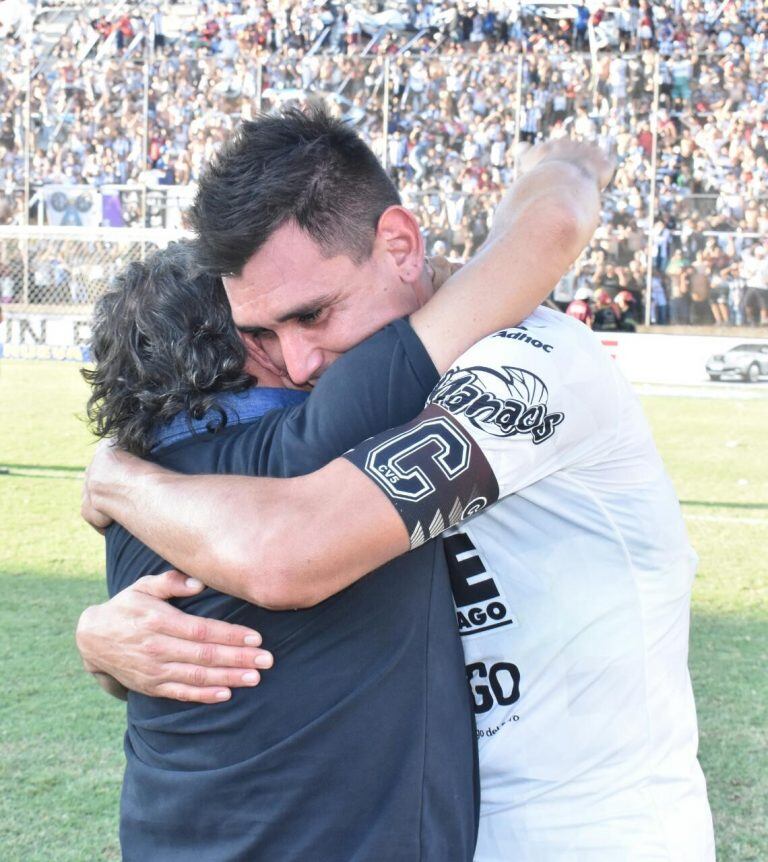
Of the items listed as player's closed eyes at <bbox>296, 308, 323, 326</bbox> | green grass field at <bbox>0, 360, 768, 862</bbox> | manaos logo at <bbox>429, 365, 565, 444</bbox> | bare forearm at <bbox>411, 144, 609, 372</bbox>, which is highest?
bare forearm at <bbox>411, 144, 609, 372</bbox>

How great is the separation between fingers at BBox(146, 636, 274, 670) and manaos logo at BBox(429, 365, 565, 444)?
43 cm

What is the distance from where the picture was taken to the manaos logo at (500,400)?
62.2 inches

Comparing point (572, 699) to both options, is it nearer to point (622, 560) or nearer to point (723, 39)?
point (622, 560)

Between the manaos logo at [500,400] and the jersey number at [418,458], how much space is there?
0.04 metres

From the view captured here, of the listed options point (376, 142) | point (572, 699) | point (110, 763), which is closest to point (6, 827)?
point (110, 763)

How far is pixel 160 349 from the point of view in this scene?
1723 mm

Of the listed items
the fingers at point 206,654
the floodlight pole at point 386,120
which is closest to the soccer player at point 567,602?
the fingers at point 206,654

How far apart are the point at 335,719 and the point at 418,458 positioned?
0.37 metres

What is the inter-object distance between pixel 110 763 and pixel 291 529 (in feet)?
10.6

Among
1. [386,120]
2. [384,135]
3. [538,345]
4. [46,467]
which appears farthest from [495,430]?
[384,135]

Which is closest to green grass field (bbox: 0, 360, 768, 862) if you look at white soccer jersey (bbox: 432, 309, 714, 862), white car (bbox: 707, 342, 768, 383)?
white soccer jersey (bbox: 432, 309, 714, 862)

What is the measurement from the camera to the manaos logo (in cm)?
158

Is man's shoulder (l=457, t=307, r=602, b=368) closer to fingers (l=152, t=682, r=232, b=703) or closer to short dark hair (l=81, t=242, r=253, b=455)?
short dark hair (l=81, t=242, r=253, b=455)

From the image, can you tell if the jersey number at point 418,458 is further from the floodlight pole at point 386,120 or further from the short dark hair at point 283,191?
the floodlight pole at point 386,120
